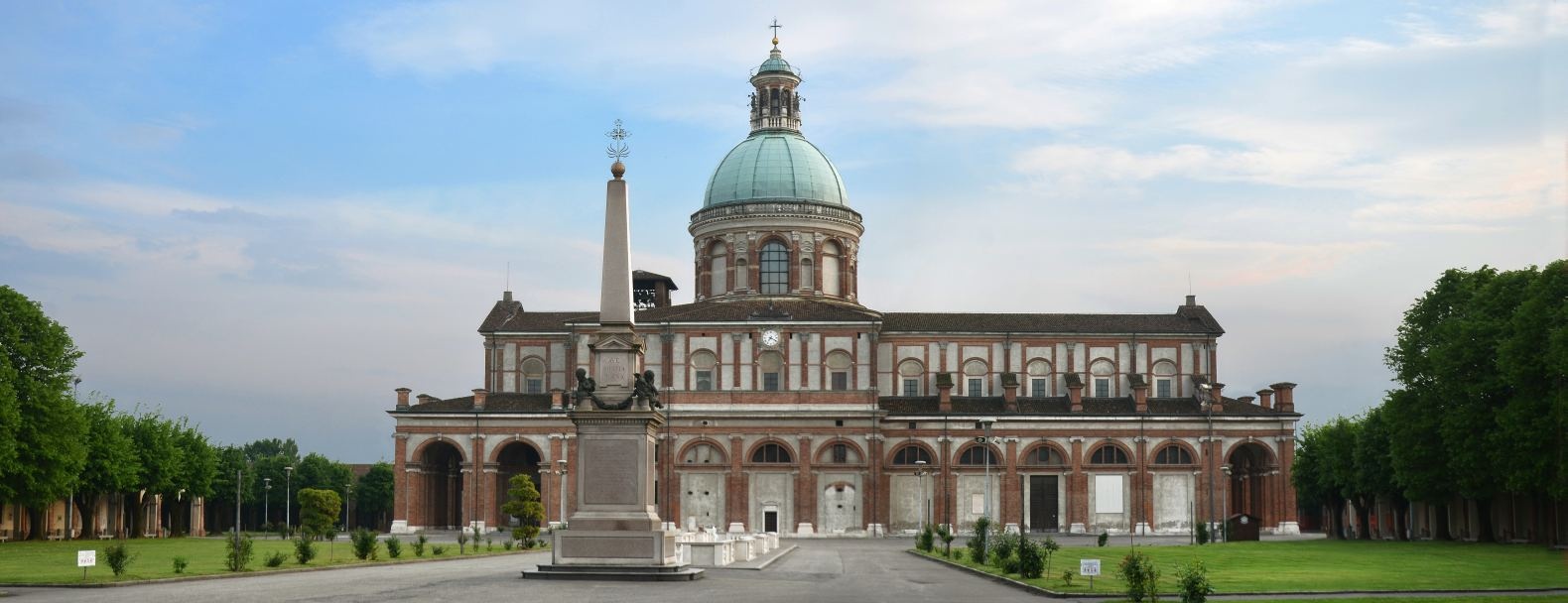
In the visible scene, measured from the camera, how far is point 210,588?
117 feet

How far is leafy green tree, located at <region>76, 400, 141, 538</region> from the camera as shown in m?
80.8

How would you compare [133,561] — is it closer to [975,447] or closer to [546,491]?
[546,491]

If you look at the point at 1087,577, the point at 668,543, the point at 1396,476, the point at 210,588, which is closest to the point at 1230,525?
the point at 1396,476

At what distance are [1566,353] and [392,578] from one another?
4067cm

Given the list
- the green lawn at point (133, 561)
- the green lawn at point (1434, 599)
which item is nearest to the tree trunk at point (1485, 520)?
the green lawn at point (1434, 599)

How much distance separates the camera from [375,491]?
136 metres

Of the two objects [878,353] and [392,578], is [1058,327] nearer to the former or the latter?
[878,353]

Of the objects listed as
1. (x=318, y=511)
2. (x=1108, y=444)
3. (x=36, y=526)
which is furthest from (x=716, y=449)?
(x=36, y=526)

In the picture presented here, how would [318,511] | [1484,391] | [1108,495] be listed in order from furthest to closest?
[1108,495] < [318,511] < [1484,391]

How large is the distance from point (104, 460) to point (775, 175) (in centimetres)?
4388

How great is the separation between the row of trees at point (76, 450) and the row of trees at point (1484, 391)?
182 ft

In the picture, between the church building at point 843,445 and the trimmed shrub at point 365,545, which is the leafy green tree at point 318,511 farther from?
the church building at point 843,445

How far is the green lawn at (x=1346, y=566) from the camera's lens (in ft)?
127

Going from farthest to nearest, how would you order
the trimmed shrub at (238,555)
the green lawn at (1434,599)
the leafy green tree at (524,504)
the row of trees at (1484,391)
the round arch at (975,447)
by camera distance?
the round arch at (975,447) < the leafy green tree at (524,504) < the row of trees at (1484,391) < the trimmed shrub at (238,555) < the green lawn at (1434,599)
